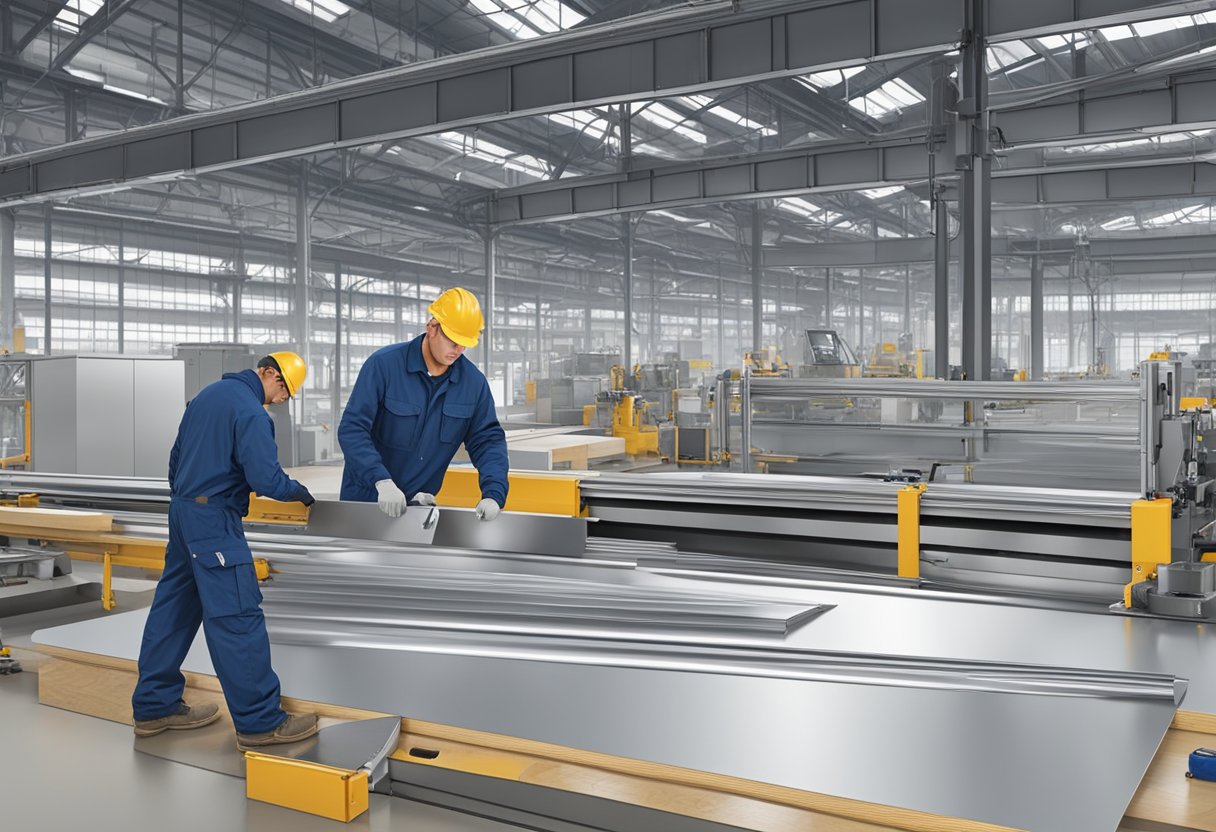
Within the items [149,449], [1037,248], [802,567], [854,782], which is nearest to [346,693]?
[854,782]

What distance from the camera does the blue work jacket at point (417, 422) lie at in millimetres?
3777

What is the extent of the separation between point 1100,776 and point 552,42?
8192mm

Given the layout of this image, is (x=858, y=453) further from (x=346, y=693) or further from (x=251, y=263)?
(x=251, y=263)

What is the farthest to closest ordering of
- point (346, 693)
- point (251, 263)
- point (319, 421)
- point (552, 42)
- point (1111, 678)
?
point (251, 263) < point (319, 421) < point (552, 42) < point (346, 693) < point (1111, 678)

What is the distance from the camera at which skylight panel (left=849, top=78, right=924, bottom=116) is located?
14000mm

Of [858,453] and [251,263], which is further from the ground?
[251,263]

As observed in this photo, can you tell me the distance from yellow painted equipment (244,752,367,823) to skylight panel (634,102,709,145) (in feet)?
43.1

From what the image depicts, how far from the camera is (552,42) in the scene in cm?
860

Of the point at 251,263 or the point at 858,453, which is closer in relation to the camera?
the point at 858,453

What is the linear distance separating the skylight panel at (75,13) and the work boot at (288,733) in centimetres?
1154

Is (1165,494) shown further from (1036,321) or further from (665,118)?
(1036,321)

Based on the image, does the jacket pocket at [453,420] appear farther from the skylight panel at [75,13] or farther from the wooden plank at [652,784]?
the skylight panel at [75,13]

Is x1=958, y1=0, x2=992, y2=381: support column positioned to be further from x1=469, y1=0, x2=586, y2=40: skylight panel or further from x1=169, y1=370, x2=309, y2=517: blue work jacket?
x1=169, y1=370, x2=309, y2=517: blue work jacket

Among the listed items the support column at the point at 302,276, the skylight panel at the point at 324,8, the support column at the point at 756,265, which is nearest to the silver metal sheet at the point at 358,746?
the skylight panel at the point at 324,8
